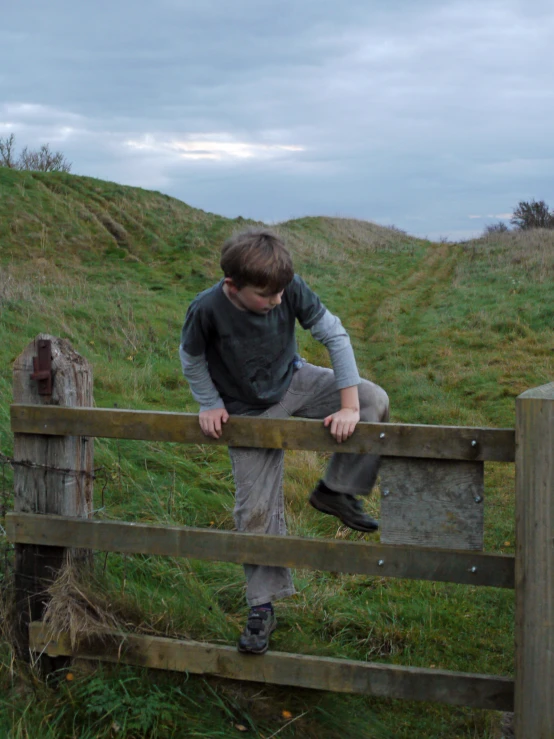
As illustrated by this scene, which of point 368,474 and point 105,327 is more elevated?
point 105,327

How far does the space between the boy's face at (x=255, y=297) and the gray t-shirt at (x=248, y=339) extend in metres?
0.05

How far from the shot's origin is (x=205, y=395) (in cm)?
308

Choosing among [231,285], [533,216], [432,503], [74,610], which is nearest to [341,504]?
[432,503]

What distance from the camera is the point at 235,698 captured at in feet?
10.1

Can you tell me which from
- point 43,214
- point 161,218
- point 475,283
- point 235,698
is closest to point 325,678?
point 235,698

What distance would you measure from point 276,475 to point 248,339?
62cm

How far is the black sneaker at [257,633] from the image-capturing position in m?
2.98

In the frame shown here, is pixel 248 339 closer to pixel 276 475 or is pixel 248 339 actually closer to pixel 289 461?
pixel 276 475

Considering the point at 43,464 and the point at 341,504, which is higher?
the point at 43,464

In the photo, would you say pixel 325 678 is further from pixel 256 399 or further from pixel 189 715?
pixel 256 399

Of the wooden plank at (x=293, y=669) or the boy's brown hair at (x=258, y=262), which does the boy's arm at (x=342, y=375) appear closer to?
the boy's brown hair at (x=258, y=262)

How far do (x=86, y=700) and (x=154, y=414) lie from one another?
1.17m

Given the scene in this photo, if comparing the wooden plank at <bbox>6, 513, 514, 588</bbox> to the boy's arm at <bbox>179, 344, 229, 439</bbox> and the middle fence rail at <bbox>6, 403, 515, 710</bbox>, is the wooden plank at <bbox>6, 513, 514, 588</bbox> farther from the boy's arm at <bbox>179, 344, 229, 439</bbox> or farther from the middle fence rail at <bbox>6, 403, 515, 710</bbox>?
the boy's arm at <bbox>179, 344, 229, 439</bbox>

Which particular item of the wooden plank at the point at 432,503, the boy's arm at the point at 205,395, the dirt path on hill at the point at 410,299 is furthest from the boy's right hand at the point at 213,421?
the dirt path on hill at the point at 410,299
